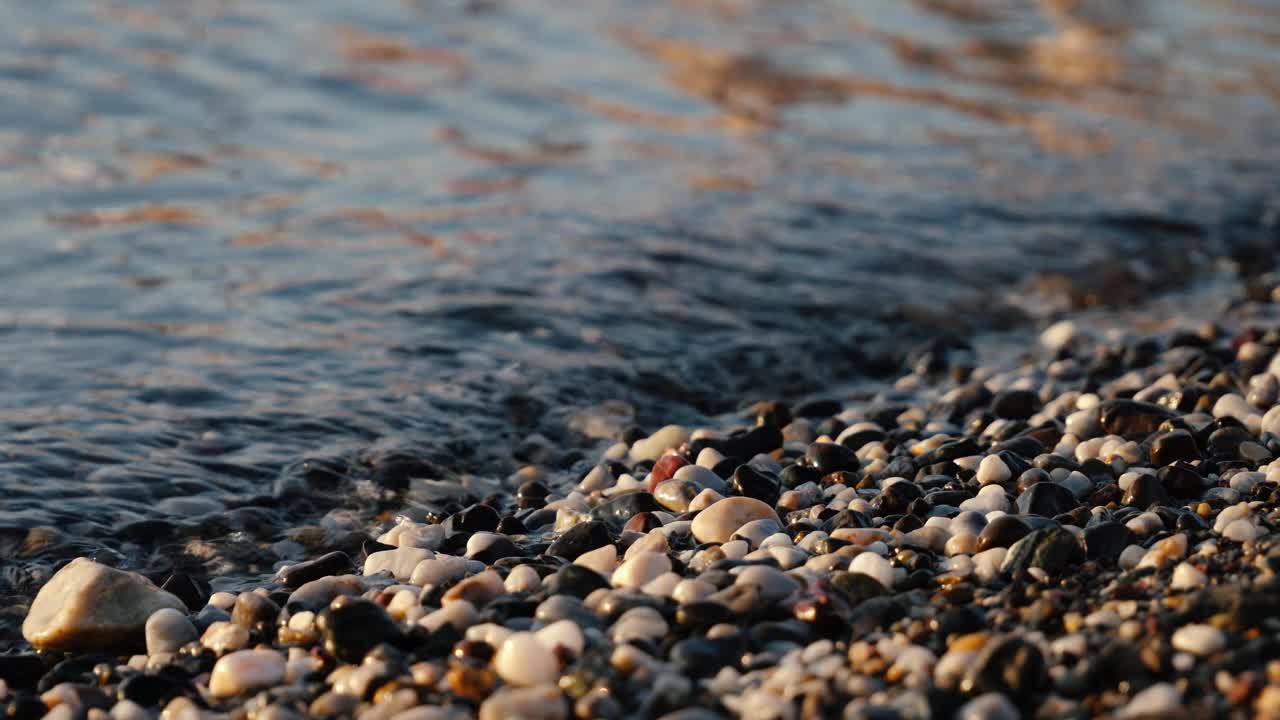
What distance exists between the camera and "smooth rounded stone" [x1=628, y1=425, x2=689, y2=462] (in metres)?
4.19

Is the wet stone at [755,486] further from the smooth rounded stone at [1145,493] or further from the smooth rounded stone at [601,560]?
the smooth rounded stone at [1145,493]

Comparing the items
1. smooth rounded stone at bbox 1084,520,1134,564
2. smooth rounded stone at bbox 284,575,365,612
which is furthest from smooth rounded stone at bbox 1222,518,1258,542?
smooth rounded stone at bbox 284,575,365,612

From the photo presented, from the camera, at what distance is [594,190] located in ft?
24.8

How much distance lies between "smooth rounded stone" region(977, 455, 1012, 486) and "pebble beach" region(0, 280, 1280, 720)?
0.04 ft

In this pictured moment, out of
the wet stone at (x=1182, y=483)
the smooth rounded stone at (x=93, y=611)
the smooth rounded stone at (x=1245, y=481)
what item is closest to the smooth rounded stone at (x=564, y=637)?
the smooth rounded stone at (x=93, y=611)

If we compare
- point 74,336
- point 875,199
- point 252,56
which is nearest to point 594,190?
point 875,199

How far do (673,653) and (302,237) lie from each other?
4.47 m

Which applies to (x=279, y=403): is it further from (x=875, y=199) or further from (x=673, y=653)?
(x=875, y=199)

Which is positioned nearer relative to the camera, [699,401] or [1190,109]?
[699,401]

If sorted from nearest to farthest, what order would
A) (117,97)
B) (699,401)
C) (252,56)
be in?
1. (699,401)
2. (117,97)
3. (252,56)

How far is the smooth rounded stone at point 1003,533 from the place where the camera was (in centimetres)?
295

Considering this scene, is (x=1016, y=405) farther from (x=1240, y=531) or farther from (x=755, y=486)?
(x=1240, y=531)

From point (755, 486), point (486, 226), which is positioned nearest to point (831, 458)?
point (755, 486)

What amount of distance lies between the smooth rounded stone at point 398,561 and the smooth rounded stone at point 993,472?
142cm
